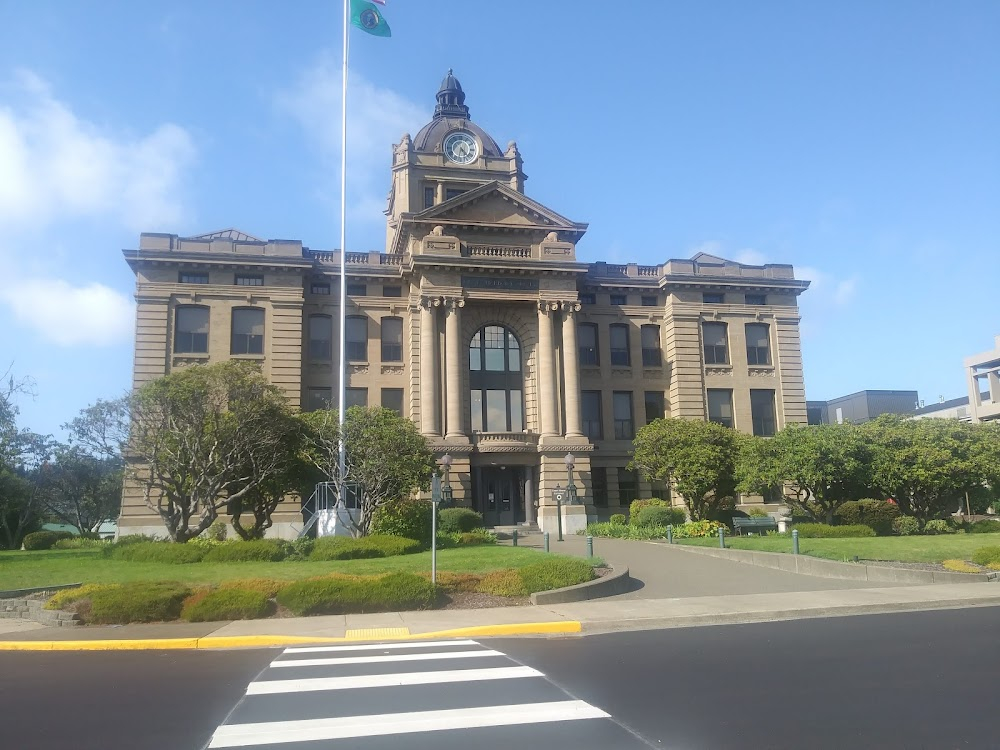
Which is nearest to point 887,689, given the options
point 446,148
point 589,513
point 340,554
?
point 340,554

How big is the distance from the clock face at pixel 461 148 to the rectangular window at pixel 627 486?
25.5 meters

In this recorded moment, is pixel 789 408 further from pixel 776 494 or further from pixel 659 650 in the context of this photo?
pixel 659 650

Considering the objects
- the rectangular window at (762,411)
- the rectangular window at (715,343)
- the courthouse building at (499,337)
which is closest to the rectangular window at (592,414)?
the courthouse building at (499,337)

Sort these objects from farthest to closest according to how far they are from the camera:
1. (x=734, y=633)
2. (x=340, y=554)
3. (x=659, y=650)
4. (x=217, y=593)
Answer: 1. (x=340, y=554)
2. (x=217, y=593)
3. (x=734, y=633)
4. (x=659, y=650)

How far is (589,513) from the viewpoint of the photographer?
143 feet

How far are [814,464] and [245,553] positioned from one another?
24.6 metres

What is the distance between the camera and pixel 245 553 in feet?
85.9

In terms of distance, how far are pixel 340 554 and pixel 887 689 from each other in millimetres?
19631

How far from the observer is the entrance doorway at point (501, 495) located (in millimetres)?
44625

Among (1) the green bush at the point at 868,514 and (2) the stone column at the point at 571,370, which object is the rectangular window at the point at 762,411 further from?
(2) the stone column at the point at 571,370

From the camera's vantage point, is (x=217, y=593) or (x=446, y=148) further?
(x=446, y=148)

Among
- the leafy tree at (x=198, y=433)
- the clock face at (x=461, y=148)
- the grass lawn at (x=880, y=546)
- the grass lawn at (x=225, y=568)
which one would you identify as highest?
the clock face at (x=461, y=148)

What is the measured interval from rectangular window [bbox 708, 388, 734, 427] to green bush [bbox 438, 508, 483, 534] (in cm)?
1957

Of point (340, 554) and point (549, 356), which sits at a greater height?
point (549, 356)
